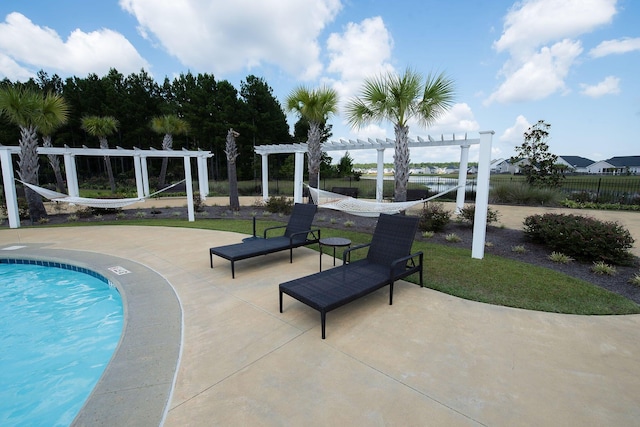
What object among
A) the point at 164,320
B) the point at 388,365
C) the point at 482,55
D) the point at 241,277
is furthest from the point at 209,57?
the point at 388,365

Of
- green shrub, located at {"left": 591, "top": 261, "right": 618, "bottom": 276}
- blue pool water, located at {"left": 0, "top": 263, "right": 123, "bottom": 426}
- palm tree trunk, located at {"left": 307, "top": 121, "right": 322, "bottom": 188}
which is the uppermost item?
palm tree trunk, located at {"left": 307, "top": 121, "right": 322, "bottom": 188}

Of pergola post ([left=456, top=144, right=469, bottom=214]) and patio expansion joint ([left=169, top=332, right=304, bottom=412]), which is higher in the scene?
pergola post ([left=456, top=144, right=469, bottom=214])

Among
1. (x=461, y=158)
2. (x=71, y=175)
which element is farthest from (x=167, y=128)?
(x=461, y=158)

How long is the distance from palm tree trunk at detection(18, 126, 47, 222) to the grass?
1067 centimetres

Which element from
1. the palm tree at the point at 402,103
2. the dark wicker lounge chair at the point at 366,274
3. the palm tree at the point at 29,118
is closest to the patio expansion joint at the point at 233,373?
the dark wicker lounge chair at the point at 366,274

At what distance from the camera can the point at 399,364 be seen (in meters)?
2.33

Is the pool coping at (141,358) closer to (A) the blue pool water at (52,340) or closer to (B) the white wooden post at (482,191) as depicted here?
(A) the blue pool water at (52,340)

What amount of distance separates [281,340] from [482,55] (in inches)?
367

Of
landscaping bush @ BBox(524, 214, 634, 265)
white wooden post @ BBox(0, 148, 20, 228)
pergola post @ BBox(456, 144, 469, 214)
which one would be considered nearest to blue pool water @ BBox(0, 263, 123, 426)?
white wooden post @ BBox(0, 148, 20, 228)

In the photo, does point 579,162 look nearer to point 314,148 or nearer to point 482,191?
point 314,148

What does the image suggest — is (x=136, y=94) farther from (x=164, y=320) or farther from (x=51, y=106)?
(x=164, y=320)

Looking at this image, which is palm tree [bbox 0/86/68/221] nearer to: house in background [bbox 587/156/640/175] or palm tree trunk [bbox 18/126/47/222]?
palm tree trunk [bbox 18/126/47/222]

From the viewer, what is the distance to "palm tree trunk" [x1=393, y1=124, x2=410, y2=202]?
6938 millimetres

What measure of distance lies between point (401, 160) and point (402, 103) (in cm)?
135
